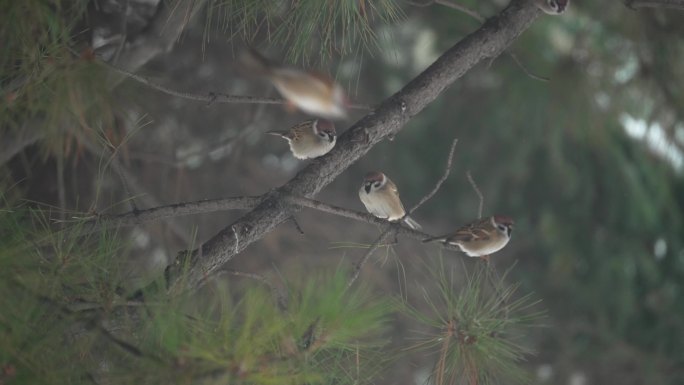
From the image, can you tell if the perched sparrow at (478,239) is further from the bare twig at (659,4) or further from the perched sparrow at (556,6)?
the bare twig at (659,4)

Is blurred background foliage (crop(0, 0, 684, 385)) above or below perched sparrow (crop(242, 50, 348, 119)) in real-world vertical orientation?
below

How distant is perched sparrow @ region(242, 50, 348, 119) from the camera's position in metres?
2.22

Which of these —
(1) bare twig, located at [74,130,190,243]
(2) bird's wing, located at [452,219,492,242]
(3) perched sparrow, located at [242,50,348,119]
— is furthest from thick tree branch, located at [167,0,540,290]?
(2) bird's wing, located at [452,219,492,242]

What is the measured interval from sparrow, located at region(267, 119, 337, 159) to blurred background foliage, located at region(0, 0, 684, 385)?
2.92 ft

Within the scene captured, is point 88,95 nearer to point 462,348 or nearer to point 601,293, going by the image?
point 462,348

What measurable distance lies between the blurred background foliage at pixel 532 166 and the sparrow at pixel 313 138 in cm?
89

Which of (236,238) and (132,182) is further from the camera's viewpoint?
(132,182)

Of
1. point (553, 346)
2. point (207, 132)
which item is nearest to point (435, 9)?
point (207, 132)

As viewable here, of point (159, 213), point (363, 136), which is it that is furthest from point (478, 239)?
point (159, 213)

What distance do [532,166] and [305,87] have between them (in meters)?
4.52

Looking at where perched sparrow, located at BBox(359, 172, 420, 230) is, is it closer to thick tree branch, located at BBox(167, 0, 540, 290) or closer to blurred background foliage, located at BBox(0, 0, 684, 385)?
thick tree branch, located at BBox(167, 0, 540, 290)

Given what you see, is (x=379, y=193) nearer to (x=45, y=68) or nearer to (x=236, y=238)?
(x=236, y=238)

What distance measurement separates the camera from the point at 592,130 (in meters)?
4.52

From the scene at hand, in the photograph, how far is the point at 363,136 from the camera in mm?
2379
